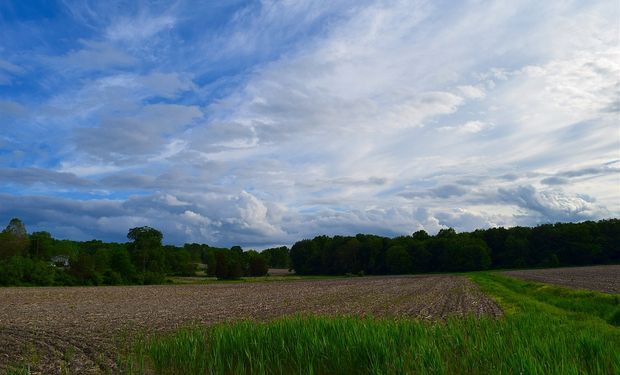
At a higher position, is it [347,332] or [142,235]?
[142,235]

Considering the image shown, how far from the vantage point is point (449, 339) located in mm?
12867

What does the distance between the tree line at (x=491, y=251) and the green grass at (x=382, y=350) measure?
158 m

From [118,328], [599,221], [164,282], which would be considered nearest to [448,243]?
[599,221]

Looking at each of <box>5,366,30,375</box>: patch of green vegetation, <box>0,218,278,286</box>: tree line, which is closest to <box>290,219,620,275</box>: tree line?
<box>0,218,278,286</box>: tree line

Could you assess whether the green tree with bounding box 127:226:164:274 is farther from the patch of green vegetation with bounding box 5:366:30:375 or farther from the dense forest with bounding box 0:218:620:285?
the patch of green vegetation with bounding box 5:366:30:375

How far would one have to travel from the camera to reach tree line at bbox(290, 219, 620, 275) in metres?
165

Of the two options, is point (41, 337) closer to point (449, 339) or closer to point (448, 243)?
point (449, 339)

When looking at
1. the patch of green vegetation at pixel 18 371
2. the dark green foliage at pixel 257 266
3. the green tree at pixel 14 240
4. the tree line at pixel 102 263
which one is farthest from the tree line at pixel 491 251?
the patch of green vegetation at pixel 18 371

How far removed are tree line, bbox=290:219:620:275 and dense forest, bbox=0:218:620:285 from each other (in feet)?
0.89

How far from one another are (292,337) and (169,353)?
3.33 metres

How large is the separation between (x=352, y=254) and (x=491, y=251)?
48.1 metres

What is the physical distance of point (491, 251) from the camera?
587 feet

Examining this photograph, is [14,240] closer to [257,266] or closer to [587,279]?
[257,266]

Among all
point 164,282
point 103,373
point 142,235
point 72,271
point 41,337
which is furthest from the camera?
point 142,235
